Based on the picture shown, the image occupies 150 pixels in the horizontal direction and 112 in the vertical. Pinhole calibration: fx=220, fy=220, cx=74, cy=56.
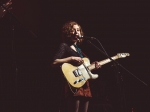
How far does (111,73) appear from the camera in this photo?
163 inches

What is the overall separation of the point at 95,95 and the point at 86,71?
1151 mm

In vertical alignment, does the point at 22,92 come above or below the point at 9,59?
below

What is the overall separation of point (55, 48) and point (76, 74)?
1116 millimetres

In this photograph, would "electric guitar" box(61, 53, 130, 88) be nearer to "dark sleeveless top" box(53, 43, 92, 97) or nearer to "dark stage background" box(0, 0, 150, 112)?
"dark sleeveless top" box(53, 43, 92, 97)

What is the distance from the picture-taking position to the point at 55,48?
11.9 ft

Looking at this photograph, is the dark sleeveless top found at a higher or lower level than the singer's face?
lower

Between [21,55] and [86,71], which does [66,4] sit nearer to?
[21,55]

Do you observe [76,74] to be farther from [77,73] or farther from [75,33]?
[75,33]

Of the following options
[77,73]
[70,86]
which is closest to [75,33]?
[77,73]

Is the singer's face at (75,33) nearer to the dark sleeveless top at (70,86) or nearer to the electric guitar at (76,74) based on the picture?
the dark sleeveless top at (70,86)

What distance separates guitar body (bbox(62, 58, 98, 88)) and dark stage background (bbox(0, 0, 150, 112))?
48 centimetres

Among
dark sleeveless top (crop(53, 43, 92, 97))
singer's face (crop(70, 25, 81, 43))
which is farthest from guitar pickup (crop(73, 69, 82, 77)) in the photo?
singer's face (crop(70, 25, 81, 43))

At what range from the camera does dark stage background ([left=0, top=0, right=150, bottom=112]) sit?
3.16 metres

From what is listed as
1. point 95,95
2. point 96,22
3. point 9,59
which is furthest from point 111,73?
point 9,59
